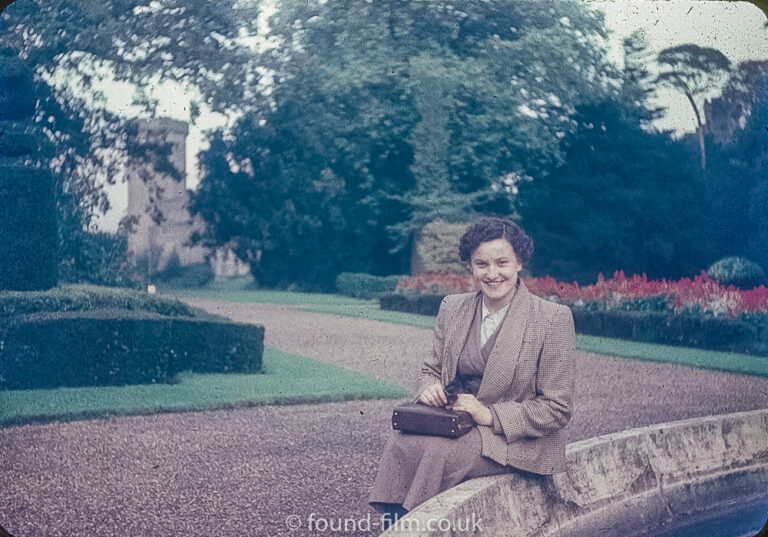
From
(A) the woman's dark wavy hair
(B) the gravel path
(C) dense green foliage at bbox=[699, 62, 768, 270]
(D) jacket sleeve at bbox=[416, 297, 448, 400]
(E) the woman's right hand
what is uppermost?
(C) dense green foliage at bbox=[699, 62, 768, 270]

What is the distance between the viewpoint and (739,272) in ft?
14.5

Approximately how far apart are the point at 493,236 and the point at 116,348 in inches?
107

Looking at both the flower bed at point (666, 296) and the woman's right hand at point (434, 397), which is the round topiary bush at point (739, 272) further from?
A: the woman's right hand at point (434, 397)

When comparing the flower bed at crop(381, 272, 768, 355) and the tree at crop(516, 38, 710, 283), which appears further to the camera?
the flower bed at crop(381, 272, 768, 355)

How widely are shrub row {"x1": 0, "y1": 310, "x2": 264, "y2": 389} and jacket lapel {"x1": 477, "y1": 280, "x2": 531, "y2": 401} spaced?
180cm

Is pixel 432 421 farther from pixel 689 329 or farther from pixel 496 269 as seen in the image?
pixel 689 329

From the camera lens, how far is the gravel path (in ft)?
12.1

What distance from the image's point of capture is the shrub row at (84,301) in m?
4.32

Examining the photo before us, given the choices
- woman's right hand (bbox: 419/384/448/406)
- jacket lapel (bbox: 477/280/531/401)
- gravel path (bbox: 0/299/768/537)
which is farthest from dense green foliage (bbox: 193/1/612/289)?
woman's right hand (bbox: 419/384/448/406)

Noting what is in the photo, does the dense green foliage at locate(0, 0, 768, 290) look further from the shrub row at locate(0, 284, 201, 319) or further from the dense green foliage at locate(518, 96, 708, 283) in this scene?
the shrub row at locate(0, 284, 201, 319)

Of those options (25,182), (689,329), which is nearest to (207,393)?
(25,182)

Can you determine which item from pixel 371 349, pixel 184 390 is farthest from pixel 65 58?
pixel 371 349

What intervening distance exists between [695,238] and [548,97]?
1.17 metres

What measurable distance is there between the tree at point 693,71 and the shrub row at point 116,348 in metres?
2.75
